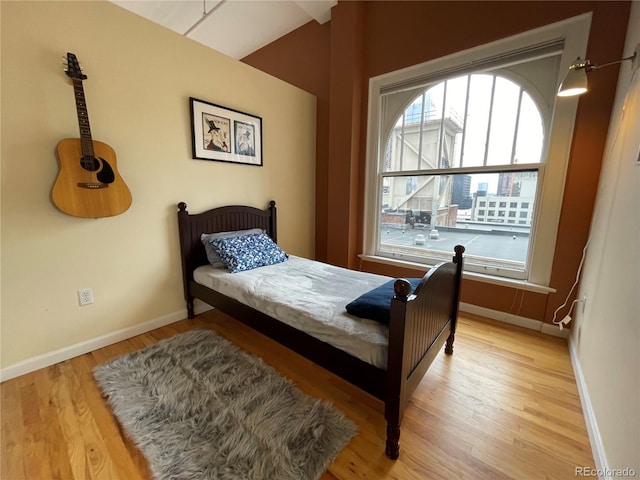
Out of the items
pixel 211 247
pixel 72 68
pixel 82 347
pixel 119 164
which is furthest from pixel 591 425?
pixel 72 68

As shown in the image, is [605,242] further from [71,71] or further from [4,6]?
[4,6]

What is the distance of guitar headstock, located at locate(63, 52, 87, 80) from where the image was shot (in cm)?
165

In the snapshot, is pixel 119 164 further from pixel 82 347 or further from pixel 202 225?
pixel 82 347

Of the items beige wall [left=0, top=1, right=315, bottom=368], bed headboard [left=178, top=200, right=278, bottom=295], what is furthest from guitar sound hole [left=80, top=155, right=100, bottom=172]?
bed headboard [left=178, top=200, right=278, bottom=295]

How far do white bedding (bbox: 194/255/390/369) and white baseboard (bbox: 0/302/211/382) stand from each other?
1.58 feet

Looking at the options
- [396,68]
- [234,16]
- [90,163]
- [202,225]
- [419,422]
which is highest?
[234,16]

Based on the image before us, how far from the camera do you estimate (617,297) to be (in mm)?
1255

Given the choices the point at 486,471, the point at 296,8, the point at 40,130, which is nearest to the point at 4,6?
the point at 40,130

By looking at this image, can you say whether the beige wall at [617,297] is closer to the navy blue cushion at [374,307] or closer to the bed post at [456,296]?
the bed post at [456,296]

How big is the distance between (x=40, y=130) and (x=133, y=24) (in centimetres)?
103

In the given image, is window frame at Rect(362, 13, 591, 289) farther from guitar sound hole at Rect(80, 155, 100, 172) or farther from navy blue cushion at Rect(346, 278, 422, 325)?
guitar sound hole at Rect(80, 155, 100, 172)

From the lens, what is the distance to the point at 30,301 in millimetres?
1695

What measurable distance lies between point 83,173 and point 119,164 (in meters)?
0.27

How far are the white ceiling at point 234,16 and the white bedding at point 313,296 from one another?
9.60ft
